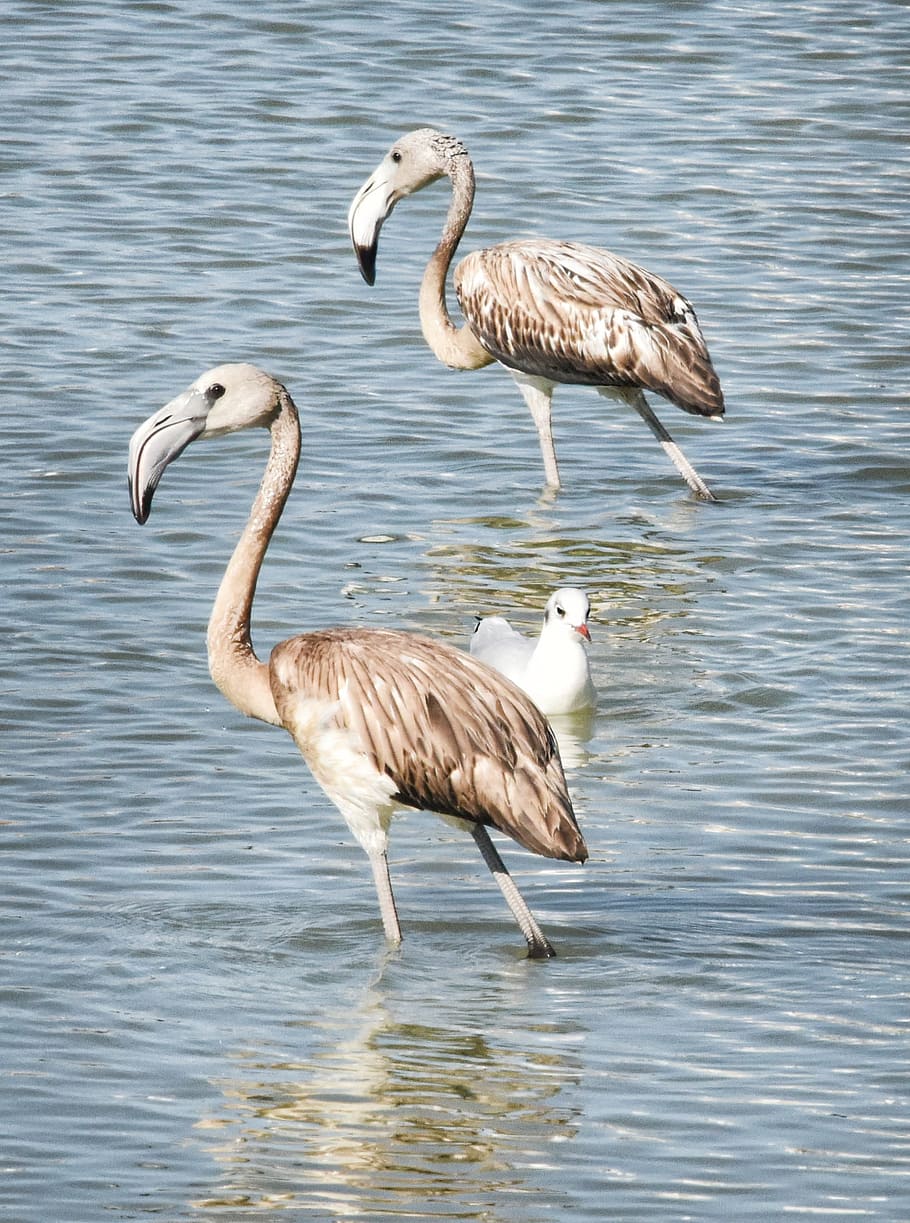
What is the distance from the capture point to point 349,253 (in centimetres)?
1680

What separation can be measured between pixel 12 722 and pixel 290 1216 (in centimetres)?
383

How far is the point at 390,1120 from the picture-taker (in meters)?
6.38

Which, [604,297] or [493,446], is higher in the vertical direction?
[604,297]

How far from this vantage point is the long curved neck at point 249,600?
7590 mm

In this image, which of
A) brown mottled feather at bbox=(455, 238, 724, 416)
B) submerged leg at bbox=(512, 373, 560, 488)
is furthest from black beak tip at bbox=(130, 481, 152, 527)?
submerged leg at bbox=(512, 373, 560, 488)

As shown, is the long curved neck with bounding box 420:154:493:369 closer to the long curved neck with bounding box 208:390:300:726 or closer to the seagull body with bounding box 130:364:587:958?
the long curved neck with bounding box 208:390:300:726

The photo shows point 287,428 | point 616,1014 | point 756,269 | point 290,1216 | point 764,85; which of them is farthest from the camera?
point 764,85

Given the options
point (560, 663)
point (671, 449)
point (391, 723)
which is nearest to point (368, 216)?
point (671, 449)

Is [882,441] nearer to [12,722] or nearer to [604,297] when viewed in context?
[604,297]

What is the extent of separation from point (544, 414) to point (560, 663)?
3.62 metres

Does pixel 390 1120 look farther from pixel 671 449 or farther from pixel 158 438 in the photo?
pixel 671 449

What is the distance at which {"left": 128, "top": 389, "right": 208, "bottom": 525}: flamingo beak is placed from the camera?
25.1 feet

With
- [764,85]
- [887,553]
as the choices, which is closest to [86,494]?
[887,553]

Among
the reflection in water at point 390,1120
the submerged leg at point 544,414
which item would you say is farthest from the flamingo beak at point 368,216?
the reflection in water at point 390,1120
